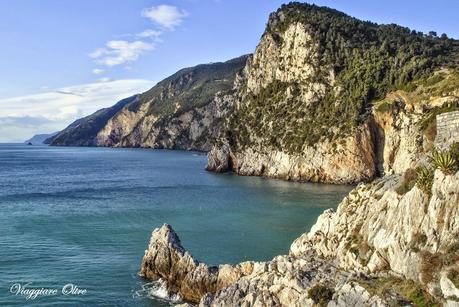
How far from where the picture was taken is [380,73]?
101m

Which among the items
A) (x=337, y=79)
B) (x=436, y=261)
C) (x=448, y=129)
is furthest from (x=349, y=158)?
(x=436, y=261)

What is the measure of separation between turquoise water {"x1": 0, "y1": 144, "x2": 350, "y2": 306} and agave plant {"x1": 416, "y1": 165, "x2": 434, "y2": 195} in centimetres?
1851

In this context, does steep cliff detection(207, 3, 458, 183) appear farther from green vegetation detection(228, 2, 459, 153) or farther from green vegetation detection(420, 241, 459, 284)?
green vegetation detection(420, 241, 459, 284)

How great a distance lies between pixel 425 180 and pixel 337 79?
87321mm

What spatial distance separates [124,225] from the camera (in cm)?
5600

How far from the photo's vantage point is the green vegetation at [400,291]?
20.2 meters

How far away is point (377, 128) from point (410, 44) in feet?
106

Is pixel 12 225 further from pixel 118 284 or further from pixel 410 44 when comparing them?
pixel 410 44

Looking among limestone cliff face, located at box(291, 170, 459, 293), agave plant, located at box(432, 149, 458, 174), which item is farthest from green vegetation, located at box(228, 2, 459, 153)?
agave plant, located at box(432, 149, 458, 174)

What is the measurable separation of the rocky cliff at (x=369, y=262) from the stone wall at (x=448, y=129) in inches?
132

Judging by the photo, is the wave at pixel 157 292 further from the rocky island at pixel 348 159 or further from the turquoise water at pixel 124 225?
the rocky island at pixel 348 159

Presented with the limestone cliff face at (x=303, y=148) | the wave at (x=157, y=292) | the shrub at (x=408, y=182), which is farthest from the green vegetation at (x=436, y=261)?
the limestone cliff face at (x=303, y=148)

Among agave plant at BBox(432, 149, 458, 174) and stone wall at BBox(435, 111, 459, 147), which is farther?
stone wall at BBox(435, 111, 459, 147)

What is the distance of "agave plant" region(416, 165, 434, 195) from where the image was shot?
23.3 meters
